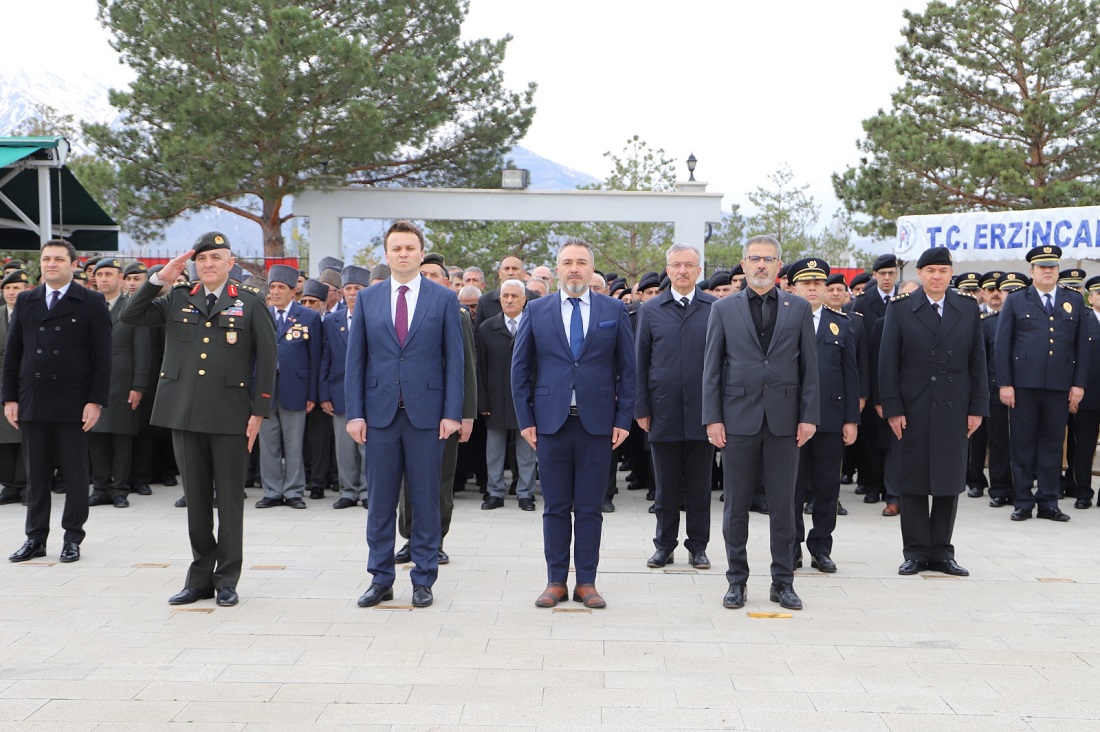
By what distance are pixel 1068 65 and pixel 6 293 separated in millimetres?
23357

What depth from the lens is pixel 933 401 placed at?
7039mm

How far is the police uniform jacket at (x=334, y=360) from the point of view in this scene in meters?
9.72

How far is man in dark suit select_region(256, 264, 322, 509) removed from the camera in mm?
9609

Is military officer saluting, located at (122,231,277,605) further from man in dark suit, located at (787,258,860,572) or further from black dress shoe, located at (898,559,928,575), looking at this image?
black dress shoe, located at (898,559,928,575)

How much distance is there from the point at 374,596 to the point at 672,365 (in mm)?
2388

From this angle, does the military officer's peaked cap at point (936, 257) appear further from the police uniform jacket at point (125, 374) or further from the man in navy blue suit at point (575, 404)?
the police uniform jacket at point (125, 374)

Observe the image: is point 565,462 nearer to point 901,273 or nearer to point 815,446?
point 815,446

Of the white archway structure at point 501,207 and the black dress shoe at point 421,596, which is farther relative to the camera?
the white archway structure at point 501,207

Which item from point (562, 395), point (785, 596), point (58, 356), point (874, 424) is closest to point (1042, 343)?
point (874, 424)

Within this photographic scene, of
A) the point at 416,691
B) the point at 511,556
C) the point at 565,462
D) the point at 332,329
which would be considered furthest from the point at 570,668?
the point at 332,329

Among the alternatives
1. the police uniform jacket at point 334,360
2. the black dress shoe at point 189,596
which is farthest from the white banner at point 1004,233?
the black dress shoe at point 189,596

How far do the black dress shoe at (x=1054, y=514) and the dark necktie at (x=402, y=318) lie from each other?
6.08m

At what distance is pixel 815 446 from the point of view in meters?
7.24

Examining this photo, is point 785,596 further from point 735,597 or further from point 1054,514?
point 1054,514
